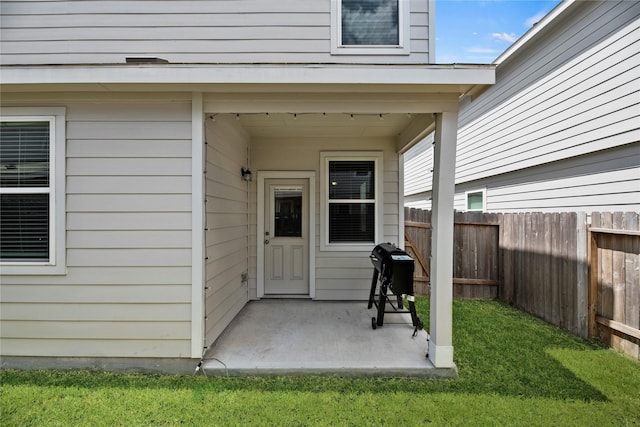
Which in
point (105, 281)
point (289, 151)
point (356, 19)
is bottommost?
point (105, 281)

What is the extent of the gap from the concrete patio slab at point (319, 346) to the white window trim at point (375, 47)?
3.26 meters

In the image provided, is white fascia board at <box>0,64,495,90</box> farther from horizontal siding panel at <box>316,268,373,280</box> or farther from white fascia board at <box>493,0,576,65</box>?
white fascia board at <box>493,0,576,65</box>

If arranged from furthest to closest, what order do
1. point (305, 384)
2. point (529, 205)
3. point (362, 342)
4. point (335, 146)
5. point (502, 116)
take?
1. point (502, 116)
2. point (529, 205)
3. point (335, 146)
4. point (362, 342)
5. point (305, 384)

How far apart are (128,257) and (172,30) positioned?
8.56 ft

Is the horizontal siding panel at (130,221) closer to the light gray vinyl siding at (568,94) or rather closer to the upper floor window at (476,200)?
the light gray vinyl siding at (568,94)

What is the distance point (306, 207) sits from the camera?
16.6 ft

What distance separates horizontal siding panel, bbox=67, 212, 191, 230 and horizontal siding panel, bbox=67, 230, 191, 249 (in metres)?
0.05

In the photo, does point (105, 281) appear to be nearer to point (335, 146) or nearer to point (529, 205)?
point (335, 146)

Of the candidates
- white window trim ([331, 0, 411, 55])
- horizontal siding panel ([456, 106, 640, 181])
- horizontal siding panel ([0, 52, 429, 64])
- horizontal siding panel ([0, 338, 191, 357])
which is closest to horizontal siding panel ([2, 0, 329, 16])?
white window trim ([331, 0, 411, 55])

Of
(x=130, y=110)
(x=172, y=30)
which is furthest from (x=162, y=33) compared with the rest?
(x=130, y=110)

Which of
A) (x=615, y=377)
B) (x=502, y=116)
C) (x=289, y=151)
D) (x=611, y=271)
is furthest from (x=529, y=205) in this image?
(x=289, y=151)

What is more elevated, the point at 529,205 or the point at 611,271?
the point at 529,205

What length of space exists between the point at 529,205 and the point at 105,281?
6554 millimetres

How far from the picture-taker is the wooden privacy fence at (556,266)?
10.5ft
